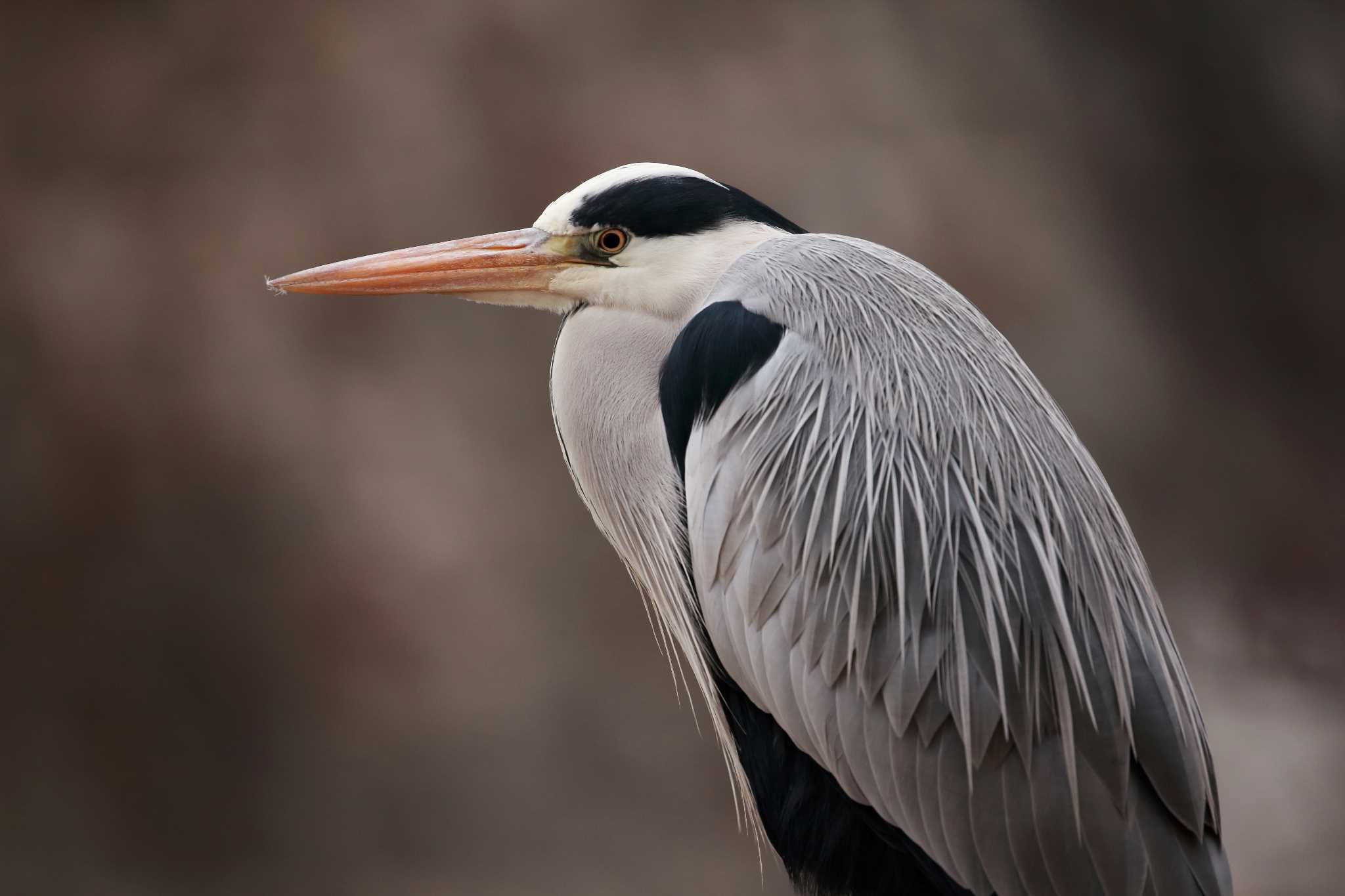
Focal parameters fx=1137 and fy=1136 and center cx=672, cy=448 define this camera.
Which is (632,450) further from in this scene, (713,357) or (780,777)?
(780,777)

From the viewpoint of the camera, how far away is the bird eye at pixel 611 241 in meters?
1.21

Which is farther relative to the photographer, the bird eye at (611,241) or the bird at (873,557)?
the bird eye at (611,241)

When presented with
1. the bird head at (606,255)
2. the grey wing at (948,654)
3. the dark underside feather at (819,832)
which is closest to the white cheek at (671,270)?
the bird head at (606,255)

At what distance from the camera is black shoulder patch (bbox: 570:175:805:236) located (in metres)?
1.18

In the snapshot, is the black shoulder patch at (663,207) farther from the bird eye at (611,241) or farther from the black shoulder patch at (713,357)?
the black shoulder patch at (713,357)

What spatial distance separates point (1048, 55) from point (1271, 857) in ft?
6.20

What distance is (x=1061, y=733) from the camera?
0.99 meters

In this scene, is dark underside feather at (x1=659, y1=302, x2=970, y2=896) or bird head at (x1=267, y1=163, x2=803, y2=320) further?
bird head at (x1=267, y1=163, x2=803, y2=320)

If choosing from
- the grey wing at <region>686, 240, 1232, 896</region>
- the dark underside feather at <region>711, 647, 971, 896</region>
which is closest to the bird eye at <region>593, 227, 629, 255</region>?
the grey wing at <region>686, 240, 1232, 896</region>

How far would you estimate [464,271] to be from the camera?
4.07 feet

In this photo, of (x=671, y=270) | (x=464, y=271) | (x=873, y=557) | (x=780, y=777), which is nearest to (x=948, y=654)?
(x=873, y=557)

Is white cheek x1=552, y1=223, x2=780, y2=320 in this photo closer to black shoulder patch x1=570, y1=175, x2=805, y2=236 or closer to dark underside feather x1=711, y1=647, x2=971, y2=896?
black shoulder patch x1=570, y1=175, x2=805, y2=236

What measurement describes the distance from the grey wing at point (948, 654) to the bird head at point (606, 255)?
0.59ft

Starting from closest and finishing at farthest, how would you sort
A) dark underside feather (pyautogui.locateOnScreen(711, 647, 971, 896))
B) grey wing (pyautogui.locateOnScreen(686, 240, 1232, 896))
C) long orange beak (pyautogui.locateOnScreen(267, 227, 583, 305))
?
grey wing (pyautogui.locateOnScreen(686, 240, 1232, 896)) < dark underside feather (pyautogui.locateOnScreen(711, 647, 971, 896)) < long orange beak (pyautogui.locateOnScreen(267, 227, 583, 305))
